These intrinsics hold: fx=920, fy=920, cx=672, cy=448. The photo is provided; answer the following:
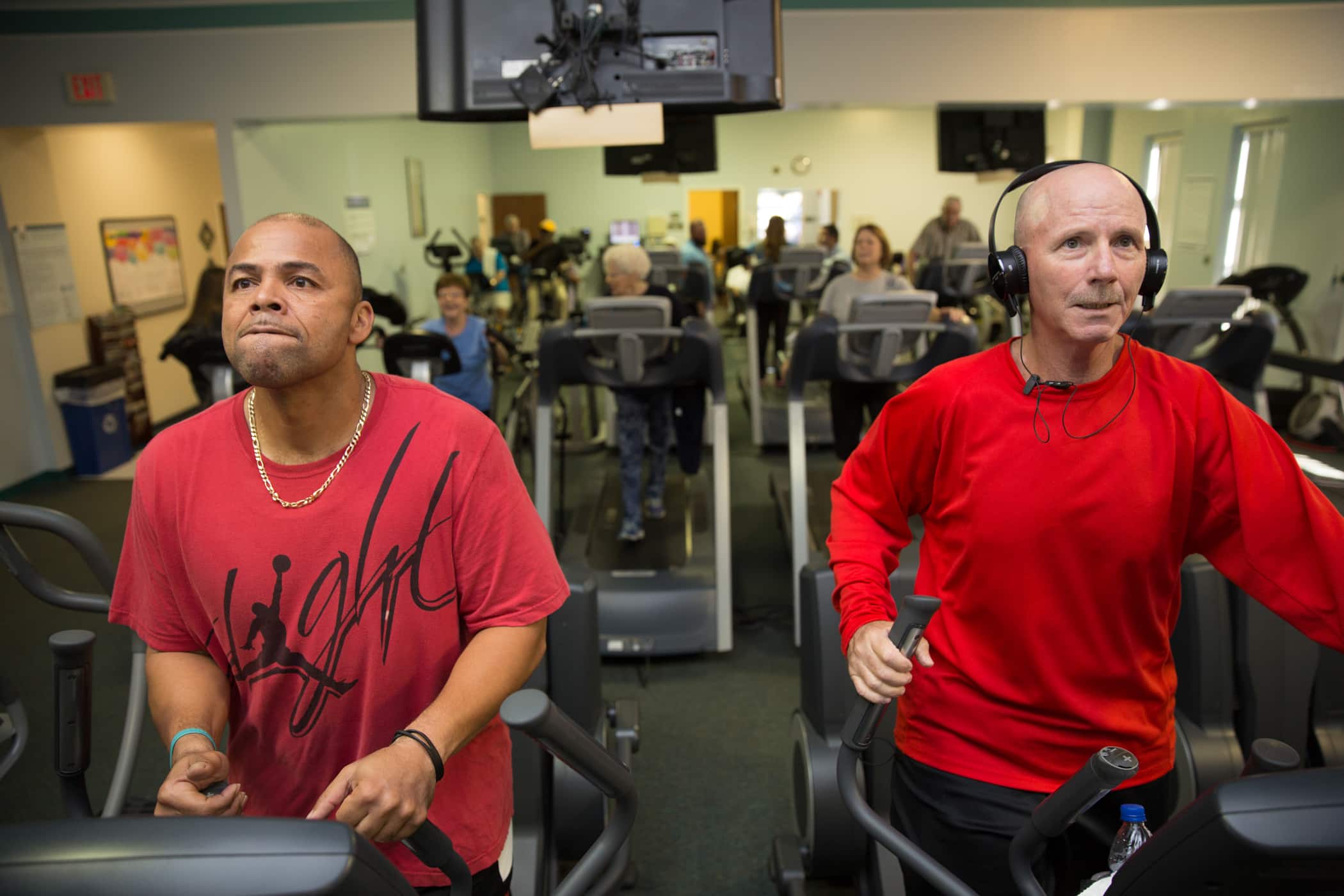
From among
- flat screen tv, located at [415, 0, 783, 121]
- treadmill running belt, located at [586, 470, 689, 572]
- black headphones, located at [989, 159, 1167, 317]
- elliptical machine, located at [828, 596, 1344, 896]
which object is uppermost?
flat screen tv, located at [415, 0, 783, 121]

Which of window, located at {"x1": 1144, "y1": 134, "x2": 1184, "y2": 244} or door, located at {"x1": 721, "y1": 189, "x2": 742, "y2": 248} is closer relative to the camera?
window, located at {"x1": 1144, "y1": 134, "x2": 1184, "y2": 244}

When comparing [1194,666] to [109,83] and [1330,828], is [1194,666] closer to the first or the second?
[1330,828]

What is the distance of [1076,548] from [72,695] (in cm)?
158

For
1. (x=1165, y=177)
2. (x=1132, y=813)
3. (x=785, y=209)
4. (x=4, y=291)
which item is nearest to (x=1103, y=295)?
(x=1132, y=813)

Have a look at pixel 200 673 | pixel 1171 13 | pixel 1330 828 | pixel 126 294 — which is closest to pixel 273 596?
pixel 200 673

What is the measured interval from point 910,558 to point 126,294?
710 centimetres

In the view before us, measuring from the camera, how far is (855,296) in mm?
4852

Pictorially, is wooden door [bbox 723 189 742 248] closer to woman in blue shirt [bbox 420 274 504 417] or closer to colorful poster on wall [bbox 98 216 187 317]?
colorful poster on wall [bbox 98 216 187 317]

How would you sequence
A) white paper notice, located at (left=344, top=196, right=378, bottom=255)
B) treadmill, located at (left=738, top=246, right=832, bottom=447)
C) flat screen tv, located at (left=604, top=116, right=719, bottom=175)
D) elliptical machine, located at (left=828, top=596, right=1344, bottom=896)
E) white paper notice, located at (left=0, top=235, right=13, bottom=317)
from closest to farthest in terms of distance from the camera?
elliptical machine, located at (left=828, top=596, right=1344, bottom=896)
white paper notice, located at (left=0, top=235, right=13, bottom=317)
treadmill, located at (left=738, top=246, right=832, bottom=447)
flat screen tv, located at (left=604, top=116, right=719, bottom=175)
white paper notice, located at (left=344, top=196, right=378, bottom=255)

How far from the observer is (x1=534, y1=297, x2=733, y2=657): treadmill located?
149 inches

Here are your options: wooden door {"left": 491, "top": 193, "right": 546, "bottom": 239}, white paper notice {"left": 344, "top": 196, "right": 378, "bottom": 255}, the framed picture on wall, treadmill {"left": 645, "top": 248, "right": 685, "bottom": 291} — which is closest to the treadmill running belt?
treadmill {"left": 645, "top": 248, "right": 685, "bottom": 291}

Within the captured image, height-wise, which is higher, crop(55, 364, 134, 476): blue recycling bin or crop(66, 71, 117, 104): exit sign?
crop(66, 71, 117, 104): exit sign

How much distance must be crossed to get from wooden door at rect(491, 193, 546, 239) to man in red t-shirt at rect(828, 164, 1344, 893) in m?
12.4

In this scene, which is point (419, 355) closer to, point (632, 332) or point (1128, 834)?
point (632, 332)
